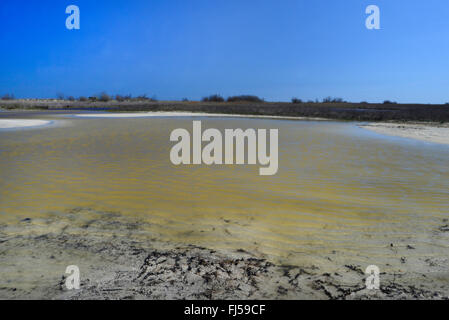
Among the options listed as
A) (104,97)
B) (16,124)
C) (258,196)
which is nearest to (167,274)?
(258,196)

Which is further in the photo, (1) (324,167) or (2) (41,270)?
(1) (324,167)

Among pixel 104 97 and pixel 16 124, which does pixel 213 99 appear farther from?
pixel 16 124

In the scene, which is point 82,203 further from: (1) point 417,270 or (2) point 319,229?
(1) point 417,270

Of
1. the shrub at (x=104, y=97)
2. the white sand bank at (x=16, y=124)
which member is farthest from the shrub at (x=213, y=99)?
the white sand bank at (x=16, y=124)

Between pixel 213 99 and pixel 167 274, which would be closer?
pixel 167 274

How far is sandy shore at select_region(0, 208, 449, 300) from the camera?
7.32ft

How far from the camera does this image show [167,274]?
245cm

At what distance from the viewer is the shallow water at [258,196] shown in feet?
10.4

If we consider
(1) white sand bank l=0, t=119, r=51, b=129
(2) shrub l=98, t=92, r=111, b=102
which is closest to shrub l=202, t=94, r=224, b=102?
(2) shrub l=98, t=92, r=111, b=102

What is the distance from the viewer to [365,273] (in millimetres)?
2508

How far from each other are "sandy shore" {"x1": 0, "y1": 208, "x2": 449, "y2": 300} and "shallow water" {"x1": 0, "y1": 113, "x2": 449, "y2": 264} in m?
0.23

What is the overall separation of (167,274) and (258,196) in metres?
2.33
